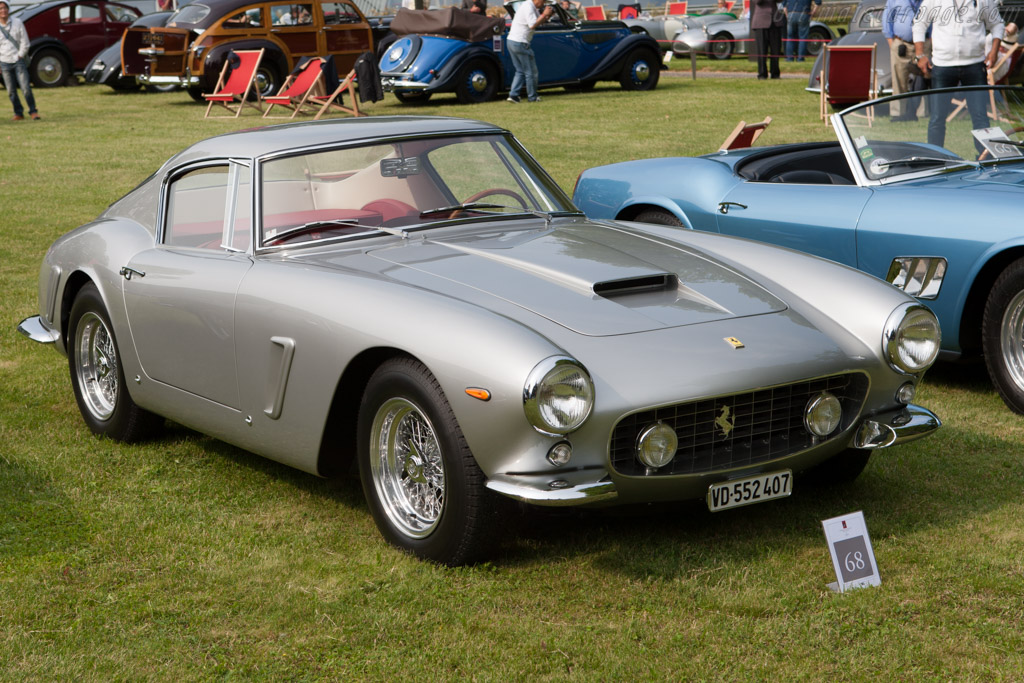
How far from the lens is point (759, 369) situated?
3.47 m

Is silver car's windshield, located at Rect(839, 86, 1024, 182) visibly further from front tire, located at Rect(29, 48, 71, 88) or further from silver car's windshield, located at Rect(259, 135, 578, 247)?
front tire, located at Rect(29, 48, 71, 88)

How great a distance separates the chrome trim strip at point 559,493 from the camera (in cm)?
320

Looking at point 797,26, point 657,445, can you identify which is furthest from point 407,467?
point 797,26

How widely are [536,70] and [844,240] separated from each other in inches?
540

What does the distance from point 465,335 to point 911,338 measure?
154cm

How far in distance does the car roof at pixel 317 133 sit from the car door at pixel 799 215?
1.67 meters

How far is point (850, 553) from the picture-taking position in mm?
3379

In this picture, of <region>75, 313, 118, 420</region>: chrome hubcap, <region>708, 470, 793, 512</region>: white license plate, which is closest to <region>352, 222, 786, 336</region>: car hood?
<region>708, 470, 793, 512</region>: white license plate

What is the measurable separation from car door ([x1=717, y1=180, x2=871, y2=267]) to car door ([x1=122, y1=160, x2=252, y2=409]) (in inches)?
106

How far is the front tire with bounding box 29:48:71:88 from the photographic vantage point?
2428 centimetres

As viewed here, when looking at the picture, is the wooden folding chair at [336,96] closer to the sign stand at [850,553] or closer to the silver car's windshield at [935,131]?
the silver car's windshield at [935,131]

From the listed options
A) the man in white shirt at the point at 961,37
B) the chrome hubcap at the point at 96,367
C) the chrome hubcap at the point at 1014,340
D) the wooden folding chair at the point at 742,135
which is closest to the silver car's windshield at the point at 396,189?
the chrome hubcap at the point at 96,367

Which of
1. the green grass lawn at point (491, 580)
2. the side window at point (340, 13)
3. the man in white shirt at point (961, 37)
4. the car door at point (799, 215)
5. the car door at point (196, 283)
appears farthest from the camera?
the side window at point (340, 13)

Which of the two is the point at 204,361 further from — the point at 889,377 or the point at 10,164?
the point at 10,164
